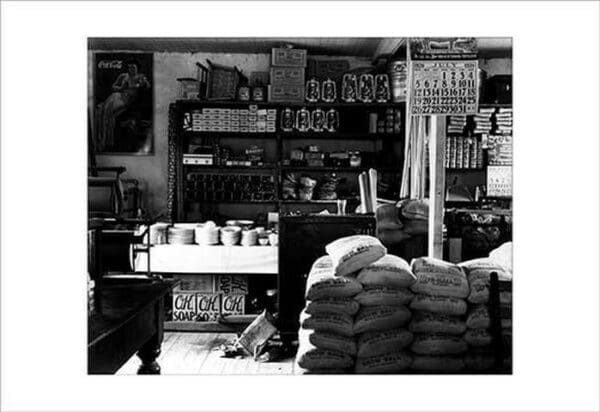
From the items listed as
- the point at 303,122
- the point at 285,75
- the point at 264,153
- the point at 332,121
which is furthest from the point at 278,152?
the point at 285,75

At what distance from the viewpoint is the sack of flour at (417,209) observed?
4695 mm

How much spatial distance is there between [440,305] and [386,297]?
0.24 meters

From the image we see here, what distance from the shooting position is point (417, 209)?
185 inches

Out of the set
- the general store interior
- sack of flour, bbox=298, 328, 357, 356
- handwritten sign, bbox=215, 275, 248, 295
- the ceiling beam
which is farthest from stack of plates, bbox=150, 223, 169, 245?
sack of flour, bbox=298, 328, 357, 356

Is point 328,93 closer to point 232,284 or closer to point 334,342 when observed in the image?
point 232,284

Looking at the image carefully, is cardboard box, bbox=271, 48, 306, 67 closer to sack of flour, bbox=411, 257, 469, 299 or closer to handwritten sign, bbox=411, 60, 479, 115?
handwritten sign, bbox=411, 60, 479, 115

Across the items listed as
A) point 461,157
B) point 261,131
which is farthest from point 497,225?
point 261,131

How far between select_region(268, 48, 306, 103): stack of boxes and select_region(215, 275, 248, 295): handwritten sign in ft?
6.06

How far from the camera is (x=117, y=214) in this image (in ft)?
13.0

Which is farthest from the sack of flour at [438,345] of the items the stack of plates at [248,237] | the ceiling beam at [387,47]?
the ceiling beam at [387,47]

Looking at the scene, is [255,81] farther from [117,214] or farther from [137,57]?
[117,214]
